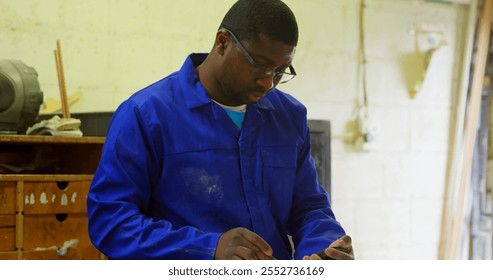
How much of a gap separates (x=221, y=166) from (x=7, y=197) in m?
0.78

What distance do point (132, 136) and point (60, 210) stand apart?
76cm

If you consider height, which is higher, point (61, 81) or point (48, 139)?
point (61, 81)

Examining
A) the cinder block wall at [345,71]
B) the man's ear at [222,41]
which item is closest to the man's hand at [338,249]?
the man's ear at [222,41]

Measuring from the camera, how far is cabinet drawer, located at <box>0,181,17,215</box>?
1.83m

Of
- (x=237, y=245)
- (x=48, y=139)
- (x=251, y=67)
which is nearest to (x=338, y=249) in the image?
(x=237, y=245)

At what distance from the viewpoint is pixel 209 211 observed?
52.7 inches

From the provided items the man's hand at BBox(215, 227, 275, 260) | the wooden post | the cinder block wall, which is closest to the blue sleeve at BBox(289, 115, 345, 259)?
the man's hand at BBox(215, 227, 275, 260)

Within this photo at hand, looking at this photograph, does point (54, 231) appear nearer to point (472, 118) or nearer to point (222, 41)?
point (222, 41)

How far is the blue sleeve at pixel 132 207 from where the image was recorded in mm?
1243

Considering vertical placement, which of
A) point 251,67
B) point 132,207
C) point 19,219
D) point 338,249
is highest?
point 251,67

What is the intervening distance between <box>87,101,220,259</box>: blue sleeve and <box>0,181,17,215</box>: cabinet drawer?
658 millimetres

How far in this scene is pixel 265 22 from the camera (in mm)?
1308

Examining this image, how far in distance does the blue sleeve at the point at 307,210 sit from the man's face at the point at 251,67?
0.58 feet

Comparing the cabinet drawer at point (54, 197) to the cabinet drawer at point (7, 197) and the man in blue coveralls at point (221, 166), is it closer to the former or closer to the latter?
the cabinet drawer at point (7, 197)
